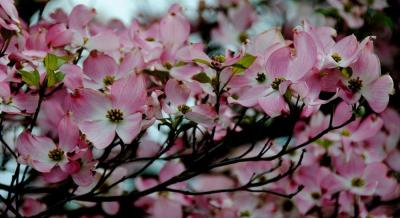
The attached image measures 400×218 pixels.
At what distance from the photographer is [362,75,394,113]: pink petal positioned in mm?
876

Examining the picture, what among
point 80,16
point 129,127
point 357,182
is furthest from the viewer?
point 357,182

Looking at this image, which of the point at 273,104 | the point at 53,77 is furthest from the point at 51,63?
the point at 273,104

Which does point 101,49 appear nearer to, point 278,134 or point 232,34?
point 278,134

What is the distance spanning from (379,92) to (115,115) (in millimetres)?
395

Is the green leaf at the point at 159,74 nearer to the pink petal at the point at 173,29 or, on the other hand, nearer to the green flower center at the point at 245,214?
the pink petal at the point at 173,29

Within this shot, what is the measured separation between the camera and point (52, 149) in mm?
896

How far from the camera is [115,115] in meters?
0.85

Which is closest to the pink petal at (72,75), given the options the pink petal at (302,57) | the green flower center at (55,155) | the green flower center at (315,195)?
the green flower center at (55,155)

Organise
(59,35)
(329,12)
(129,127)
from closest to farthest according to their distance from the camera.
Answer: (129,127), (59,35), (329,12)

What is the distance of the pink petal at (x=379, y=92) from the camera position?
2.88 feet

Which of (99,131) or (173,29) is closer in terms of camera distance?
(99,131)

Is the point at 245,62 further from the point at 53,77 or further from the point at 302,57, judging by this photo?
the point at 53,77

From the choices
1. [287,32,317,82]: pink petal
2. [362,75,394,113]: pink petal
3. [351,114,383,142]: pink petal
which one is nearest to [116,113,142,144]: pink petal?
[287,32,317,82]: pink petal

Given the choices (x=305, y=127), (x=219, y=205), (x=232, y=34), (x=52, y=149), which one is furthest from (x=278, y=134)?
(x=52, y=149)
